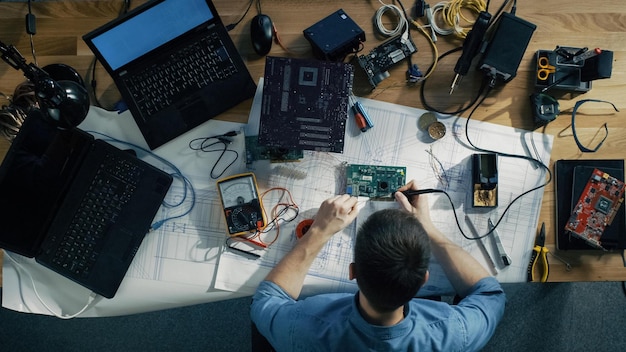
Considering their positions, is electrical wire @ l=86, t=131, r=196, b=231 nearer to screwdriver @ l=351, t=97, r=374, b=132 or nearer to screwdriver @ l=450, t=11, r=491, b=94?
screwdriver @ l=351, t=97, r=374, b=132

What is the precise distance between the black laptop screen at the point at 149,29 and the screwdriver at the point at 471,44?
73 centimetres

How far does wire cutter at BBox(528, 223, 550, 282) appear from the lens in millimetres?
1378

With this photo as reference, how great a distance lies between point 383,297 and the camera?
1.05 m

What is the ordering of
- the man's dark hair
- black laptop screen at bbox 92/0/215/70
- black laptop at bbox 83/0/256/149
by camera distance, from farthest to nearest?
black laptop at bbox 83/0/256/149 → black laptop screen at bbox 92/0/215/70 → the man's dark hair

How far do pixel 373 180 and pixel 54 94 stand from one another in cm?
87

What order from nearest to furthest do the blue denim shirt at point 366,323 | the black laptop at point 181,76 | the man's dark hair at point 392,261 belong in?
the man's dark hair at point 392,261 < the blue denim shirt at point 366,323 < the black laptop at point 181,76

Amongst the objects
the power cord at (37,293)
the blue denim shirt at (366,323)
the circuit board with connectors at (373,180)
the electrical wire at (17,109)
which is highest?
the electrical wire at (17,109)

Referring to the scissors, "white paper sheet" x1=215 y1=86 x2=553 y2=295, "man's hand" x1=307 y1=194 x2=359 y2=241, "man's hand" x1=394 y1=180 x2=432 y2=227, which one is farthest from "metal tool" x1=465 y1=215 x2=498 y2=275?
the scissors

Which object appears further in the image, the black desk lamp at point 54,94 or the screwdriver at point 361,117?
the screwdriver at point 361,117

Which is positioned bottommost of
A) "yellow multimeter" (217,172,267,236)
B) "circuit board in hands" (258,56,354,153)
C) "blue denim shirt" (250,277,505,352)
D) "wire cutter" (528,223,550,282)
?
"blue denim shirt" (250,277,505,352)

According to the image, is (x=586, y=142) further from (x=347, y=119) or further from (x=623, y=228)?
(x=347, y=119)

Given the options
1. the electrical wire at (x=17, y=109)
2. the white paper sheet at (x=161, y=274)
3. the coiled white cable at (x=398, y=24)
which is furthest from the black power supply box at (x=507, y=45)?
the electrical wire at (x=17, y=109)

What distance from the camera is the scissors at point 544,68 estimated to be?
1.42 m

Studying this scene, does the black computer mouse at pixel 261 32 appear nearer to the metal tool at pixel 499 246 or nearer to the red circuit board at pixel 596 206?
the metal tool at pixel 499 246
